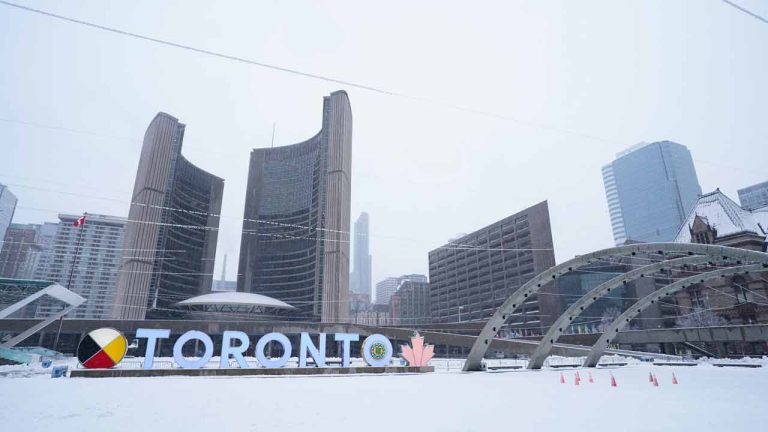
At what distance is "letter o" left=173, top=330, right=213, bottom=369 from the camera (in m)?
26.3

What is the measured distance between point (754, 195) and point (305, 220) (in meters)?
218

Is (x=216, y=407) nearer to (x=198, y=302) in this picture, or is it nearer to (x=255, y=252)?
(x=198, y=302)

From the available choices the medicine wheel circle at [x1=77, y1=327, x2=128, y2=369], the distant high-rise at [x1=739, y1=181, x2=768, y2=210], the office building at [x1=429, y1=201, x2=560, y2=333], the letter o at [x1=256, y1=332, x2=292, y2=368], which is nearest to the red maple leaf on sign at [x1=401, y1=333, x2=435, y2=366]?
the letter o at [x1=256, y1=332, x2=292, y2=368]

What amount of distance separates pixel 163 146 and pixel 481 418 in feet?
446

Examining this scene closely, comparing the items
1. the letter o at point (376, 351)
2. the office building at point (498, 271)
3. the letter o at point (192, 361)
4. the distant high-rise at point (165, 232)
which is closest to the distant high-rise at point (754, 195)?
the office building at point (498, 271)

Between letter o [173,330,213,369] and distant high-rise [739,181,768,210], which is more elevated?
distant high-rise [739,181,768,210]

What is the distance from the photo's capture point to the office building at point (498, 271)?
11056 cm

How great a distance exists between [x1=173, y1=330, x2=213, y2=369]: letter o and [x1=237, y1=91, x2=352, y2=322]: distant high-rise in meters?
83.5

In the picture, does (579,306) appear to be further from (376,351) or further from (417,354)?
(376,351)

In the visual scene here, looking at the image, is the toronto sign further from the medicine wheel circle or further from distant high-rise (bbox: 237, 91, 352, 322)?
distant high-rise (bbox: 237, 91, 352, 322)

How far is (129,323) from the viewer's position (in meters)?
71.1

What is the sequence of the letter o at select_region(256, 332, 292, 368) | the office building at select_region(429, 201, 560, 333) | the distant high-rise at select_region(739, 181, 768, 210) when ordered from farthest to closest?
the distant high-rise at select_region(739, 181, 768, 210) < the office building at select_region(429, 201, 560, 333) < the letter o at select_region(256, 332, 292, 368)

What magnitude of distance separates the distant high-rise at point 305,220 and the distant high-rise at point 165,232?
53.7 feet

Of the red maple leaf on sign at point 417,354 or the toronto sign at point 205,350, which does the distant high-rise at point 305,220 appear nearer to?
the red maple leaf on sign at point 417,354
